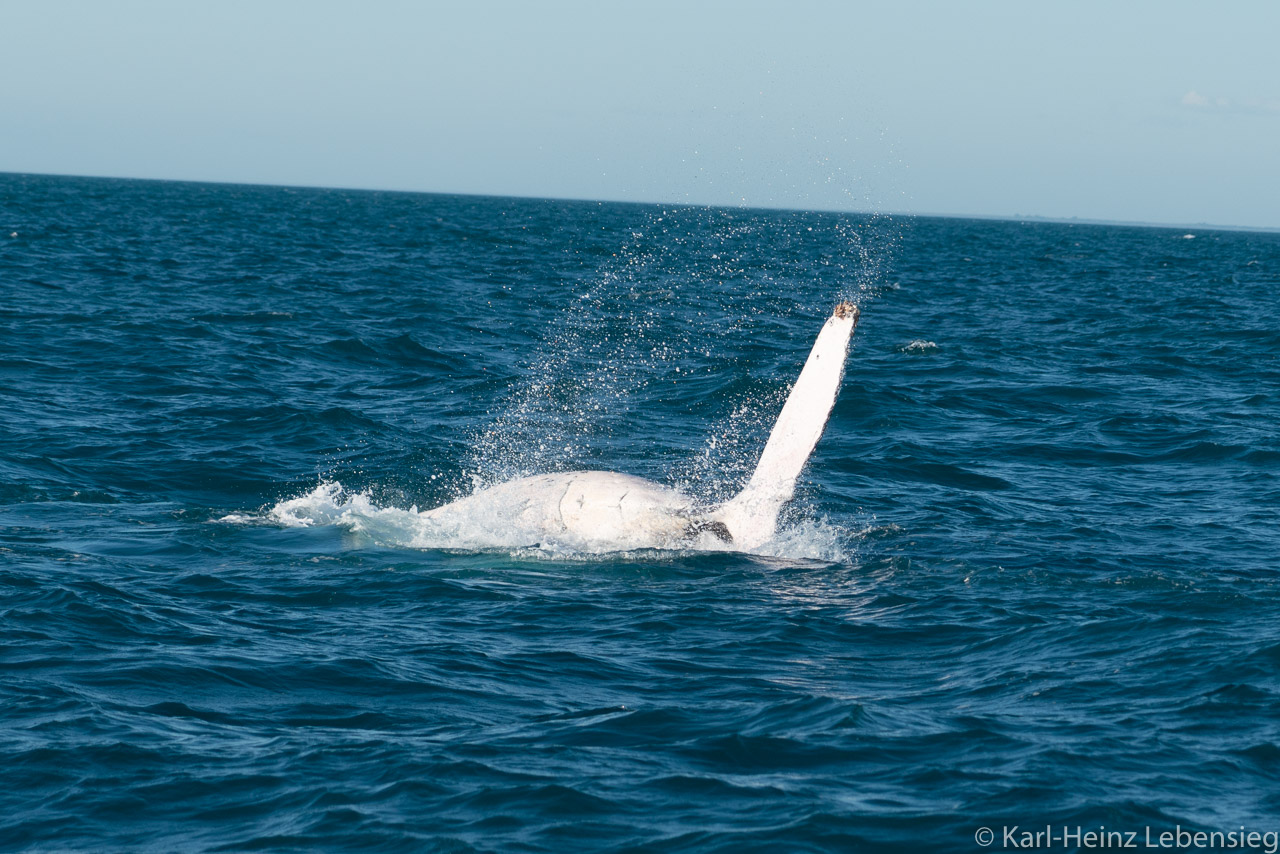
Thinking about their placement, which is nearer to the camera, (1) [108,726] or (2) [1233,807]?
(2) [1233,807]

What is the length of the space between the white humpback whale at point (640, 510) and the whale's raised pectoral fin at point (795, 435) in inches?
0.4

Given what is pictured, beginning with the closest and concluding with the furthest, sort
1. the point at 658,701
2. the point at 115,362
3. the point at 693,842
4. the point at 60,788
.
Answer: the point at 693,842 < the point at 60,788 < the point at 658,701 < the point at 115,362

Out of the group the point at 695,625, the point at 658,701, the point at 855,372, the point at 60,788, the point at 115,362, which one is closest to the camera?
the point at 60,788

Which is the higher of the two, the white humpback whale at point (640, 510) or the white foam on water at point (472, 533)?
the white humpback whale at point (640, 510)

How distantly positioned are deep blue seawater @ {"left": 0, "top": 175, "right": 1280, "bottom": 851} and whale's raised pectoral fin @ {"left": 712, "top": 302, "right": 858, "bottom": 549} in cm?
59

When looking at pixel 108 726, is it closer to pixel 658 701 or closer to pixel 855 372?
pixel 658 701

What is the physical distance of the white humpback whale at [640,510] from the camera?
1352 centimetres

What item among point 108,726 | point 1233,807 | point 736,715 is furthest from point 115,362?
point 1233,807

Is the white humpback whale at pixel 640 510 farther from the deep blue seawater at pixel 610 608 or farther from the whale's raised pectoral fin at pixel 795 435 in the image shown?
the deep blue seawater at pixel 610 608

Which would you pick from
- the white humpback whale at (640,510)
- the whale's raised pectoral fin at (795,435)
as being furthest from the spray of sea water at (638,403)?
the whale's raised pectoral fin at (795,435)

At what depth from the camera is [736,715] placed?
382 inches

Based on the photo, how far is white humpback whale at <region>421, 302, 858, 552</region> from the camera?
1352 centimetres

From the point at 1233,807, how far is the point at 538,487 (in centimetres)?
873

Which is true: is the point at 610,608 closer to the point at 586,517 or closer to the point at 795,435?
the point at 586,517
